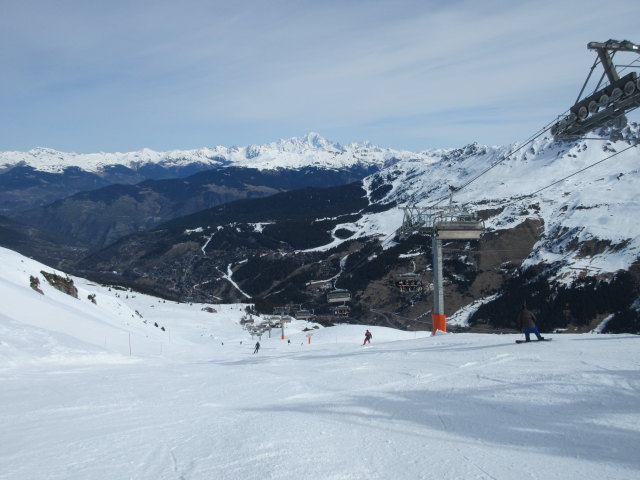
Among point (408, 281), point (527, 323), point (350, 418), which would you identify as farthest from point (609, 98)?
point (408, 281)

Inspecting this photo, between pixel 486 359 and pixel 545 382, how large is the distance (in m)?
4.27

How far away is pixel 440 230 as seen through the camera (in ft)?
110

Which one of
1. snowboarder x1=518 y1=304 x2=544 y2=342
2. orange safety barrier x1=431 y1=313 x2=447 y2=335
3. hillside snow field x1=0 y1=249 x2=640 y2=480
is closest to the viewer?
hillside snow field x1=0 y1=249 x2=640 y2=480

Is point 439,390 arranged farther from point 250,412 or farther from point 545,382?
point 250,412

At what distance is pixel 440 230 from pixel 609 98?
17833 mm

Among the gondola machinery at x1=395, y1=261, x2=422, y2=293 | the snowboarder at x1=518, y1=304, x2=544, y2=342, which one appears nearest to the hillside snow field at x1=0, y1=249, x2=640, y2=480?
the snowboarder at x1=518, y1=304, x2=544, y2=342

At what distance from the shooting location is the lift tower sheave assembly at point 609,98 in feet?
51.8

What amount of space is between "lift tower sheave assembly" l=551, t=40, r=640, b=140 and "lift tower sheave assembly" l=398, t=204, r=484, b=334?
15073 millimetres

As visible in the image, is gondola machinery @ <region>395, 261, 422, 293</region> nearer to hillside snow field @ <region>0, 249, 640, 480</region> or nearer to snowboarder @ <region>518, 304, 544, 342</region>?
hillside snow field @ <region>0, 249, 640, 480</region>

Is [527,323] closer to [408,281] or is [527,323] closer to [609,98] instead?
[609,98]

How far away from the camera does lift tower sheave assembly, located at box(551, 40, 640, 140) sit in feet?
51.8

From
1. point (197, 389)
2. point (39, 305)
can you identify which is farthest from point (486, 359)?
point (39, 305)

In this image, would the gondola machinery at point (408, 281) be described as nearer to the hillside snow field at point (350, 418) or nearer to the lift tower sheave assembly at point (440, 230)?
the lift tower sheave assembly at point (440, 230)

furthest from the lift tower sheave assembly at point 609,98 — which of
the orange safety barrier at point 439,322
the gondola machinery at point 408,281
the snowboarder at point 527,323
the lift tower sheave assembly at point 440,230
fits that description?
the gondola machinery at point 408,281
